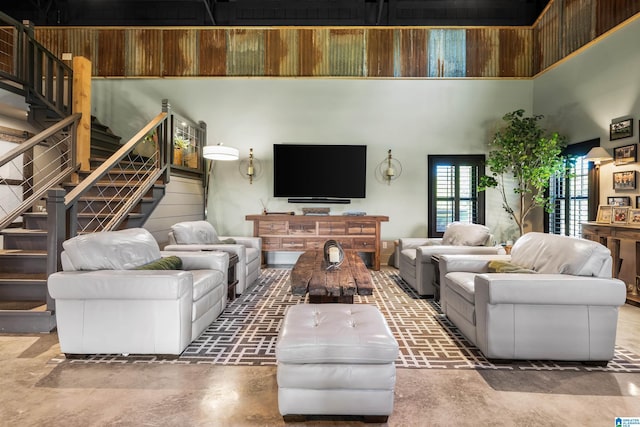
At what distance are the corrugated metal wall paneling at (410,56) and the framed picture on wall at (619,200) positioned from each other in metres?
3.40

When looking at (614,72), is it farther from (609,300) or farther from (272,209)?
(272,209)

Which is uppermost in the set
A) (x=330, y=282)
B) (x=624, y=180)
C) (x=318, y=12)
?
(x=318, y=12)

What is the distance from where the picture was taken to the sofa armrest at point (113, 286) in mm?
2461

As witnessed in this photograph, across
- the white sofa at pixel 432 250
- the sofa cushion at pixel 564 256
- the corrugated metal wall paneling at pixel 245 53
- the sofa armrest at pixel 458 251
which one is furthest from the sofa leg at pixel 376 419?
the corrugated metal wall paneling at pixel 245 53

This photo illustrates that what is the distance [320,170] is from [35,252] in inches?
159

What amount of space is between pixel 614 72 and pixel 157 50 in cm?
691

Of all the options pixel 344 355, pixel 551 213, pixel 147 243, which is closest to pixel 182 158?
pixel 147 243

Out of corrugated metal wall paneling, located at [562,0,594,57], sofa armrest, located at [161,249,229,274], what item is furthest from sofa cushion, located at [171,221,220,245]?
corrugated metal wall paneling, located at [562,0,594,57]

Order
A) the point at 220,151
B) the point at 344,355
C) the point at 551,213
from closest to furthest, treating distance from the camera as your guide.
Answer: the point at 344,355 → the point at 220,151 → the point at 551,213

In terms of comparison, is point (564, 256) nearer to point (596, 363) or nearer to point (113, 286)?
point (596, 363)

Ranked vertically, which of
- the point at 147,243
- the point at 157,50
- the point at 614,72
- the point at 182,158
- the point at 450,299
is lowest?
the point at 450,299

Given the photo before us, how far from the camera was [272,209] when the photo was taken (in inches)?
253

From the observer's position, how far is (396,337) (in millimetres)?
2945

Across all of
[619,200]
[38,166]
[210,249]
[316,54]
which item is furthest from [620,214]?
[38,166]
